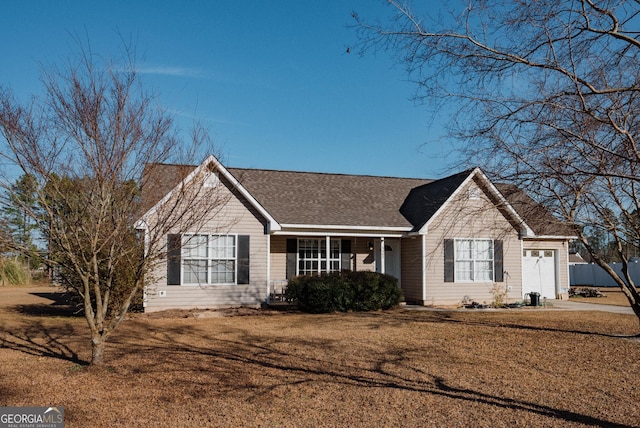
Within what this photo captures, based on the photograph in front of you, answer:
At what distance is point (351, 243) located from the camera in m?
20.2

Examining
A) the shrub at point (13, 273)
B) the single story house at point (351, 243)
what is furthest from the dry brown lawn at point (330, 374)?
the shrub at point (13, 273)

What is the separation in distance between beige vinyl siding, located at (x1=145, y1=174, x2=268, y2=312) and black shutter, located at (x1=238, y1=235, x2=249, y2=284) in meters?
0.13

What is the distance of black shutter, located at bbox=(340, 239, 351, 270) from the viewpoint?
65.6ft

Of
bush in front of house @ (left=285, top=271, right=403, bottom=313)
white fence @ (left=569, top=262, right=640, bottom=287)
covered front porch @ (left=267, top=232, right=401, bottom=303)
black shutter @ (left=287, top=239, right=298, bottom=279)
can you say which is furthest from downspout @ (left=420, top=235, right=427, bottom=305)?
white fence @ (left=569, top=262, right=640, bottom=287)

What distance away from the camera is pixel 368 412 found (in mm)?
6129

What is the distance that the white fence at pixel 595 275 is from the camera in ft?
113

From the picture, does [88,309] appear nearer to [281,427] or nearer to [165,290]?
[281,427]

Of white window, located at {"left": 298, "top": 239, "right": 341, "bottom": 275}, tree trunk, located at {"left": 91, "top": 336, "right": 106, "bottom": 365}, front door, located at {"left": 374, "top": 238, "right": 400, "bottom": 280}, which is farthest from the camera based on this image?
front door, located at {"left": 374, "top": 238, "right": 400, "bottom": 280}

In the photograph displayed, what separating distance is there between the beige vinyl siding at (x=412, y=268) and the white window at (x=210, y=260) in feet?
21.6

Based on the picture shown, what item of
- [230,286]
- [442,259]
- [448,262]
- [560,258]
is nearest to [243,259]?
[230,286]

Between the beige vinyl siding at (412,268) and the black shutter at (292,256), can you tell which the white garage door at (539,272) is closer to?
the beige vinyl siding at (412,268)

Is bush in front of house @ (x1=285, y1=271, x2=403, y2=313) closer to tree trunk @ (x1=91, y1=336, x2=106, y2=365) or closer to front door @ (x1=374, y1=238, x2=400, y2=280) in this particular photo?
→ front door @ (x1=374, y1=238, x2=400, y2=280)

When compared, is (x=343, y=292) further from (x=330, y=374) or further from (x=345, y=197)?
(x=330, y=374)

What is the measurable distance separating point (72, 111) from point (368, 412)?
5.98m
